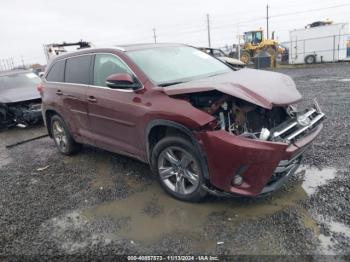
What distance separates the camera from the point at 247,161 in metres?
3.00

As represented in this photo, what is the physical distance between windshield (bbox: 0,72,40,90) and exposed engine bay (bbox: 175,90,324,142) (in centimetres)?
777

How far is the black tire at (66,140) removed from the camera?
555cm

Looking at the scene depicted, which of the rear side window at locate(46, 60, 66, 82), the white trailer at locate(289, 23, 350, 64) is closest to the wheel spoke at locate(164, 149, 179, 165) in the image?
the rear side window at locate(46, 60, 66, 82)

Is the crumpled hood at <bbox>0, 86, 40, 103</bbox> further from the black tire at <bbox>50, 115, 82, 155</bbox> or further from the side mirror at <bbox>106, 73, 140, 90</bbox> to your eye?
the side mirror at <bbox>106, 73, 140, 90</bbox>

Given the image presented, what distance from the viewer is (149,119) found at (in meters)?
3.68

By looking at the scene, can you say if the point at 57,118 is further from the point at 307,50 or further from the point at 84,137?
the point at 307,50

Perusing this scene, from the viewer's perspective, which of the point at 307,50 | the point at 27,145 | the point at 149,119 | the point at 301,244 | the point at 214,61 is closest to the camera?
the point at 301,244

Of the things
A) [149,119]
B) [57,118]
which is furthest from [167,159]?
[57,118]

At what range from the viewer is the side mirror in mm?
3725

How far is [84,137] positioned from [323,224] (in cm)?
361

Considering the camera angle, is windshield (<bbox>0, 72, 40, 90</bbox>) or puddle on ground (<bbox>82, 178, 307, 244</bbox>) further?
windshield (<bbox>0, 72, 40, 90</bbox>)

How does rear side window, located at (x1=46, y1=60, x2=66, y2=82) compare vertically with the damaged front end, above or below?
above

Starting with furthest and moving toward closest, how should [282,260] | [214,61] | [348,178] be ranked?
[214,61], [348,178], [282,260]

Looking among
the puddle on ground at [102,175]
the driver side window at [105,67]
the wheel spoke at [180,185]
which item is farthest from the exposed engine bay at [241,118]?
the puddle on ground at [102,175]
